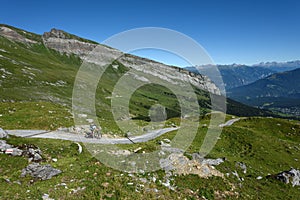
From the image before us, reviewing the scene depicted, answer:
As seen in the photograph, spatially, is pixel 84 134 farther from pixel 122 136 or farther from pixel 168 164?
pixel 168 164

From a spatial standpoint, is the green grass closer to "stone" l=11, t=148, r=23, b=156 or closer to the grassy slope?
the grassy slope

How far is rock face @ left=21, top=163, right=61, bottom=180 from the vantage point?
61.8 feet

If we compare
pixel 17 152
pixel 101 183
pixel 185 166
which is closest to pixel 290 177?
pixel 185 166

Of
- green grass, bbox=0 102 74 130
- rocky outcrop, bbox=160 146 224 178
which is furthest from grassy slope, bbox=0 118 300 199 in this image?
green grass, bbox=0 102 74 130

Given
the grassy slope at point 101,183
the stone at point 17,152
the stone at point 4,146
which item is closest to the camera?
the grassy slope at point 101,183

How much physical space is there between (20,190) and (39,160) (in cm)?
558

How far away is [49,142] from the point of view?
27.5 meters

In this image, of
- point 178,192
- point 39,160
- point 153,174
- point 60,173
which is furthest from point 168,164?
point 39,160

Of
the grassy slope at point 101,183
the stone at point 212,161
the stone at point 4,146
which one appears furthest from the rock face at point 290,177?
the stone at point 4,146

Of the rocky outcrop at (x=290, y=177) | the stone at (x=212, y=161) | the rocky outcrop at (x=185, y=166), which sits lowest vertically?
the rocky outcrop at (x=290, y=177)

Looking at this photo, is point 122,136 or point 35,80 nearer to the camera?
point 122,136

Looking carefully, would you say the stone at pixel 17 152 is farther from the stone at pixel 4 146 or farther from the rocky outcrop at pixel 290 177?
the rocky outcrop at pixel 290 177

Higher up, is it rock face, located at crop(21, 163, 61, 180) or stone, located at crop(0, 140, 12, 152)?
stone, located at crop(0, 140, 12, 152)

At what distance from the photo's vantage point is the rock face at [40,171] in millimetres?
18848
